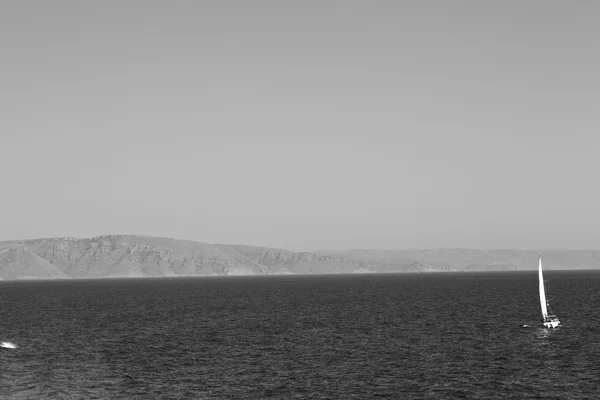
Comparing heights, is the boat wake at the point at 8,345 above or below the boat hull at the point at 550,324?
below

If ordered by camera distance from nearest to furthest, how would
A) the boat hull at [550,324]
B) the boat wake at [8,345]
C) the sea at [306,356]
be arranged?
1. the sea at [306,356]
2. the boat wake at [8,345]
3. the boat hull at [550,324]

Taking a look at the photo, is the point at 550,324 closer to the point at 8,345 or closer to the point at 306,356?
the point at 306,356

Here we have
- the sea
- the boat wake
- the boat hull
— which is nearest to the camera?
the sea

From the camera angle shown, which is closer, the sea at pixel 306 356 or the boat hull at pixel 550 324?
the sea at pixel 306 356

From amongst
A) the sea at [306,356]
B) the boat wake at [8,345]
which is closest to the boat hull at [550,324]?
the sea at [306,356]

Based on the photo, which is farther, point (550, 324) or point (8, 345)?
point (550, 324)

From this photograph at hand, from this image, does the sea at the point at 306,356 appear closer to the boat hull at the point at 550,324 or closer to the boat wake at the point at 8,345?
the boat wake at the point at 8,345

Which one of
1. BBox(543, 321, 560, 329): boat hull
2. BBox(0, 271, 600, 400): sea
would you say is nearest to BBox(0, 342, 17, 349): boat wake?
BBox(0, 271, 600, 400): sea

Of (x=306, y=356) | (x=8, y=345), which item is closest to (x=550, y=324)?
(x=306, y=356)

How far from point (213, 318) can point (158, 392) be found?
263ft

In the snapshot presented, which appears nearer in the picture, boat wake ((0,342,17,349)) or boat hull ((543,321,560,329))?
boat wake ((0,342,17,349))

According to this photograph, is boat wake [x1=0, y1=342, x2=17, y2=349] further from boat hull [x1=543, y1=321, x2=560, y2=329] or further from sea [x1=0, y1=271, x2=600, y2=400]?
boat hull [x1=543, y1=321, x2=560, y2=329]

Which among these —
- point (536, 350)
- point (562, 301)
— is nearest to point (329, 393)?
point (536, 350)

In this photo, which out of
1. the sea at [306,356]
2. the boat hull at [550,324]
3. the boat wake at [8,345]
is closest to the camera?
the sea at [306,356]
